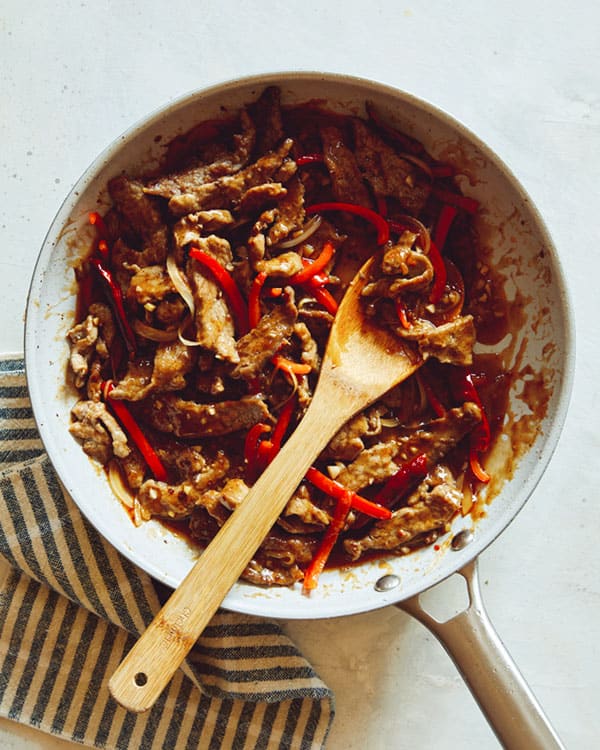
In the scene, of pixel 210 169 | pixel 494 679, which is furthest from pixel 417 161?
pixel 494 679

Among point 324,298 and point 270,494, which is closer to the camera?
point 270,494

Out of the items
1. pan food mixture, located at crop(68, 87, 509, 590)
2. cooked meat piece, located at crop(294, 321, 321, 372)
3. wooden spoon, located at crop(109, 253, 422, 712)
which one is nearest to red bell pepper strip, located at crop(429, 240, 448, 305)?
pan food mixture, located at crop(68, 87, 509, 590)

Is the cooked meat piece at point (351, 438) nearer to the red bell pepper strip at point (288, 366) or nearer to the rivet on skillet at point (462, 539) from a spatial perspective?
the red bell pepper strip at point (288, 366)

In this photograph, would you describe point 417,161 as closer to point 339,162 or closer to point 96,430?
point 339,162

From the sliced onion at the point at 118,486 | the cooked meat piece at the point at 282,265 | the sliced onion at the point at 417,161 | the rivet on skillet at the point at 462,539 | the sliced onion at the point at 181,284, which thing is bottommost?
the sliced onion at the point at 118,486

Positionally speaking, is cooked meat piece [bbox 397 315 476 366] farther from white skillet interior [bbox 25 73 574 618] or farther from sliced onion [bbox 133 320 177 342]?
sliced onion [bbox 133 320 177 342]

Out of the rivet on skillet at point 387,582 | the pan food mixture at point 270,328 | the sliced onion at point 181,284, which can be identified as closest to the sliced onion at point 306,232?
the pan food mixture at point 270,328

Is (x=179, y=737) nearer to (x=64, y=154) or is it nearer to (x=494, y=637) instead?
(x=494, y=637)
